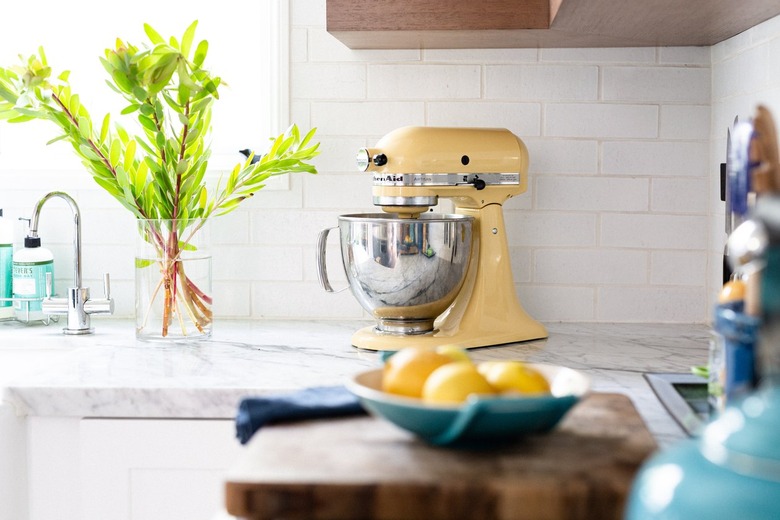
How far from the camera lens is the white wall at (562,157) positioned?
2104 mm

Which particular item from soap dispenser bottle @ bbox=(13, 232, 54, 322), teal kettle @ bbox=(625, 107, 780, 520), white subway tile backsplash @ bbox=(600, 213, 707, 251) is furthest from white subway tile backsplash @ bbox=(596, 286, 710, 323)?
teal kettle @ bbox=(625, 107, 780, 520)

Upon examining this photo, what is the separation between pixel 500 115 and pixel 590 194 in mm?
265

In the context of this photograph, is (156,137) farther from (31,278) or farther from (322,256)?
(31,278)

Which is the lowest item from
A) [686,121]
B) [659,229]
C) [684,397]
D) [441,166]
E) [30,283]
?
[684,397]

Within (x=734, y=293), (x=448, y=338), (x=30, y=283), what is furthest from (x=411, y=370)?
(x=30, y=283)

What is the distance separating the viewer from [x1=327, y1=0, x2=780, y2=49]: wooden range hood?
1.67 meters

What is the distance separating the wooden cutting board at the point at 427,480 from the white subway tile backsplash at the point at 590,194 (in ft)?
3.72

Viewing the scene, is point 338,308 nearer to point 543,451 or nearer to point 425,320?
point 425,320

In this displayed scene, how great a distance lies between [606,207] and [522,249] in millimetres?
207

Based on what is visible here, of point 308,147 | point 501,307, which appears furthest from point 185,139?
point 501,307

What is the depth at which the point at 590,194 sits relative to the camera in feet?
6.97

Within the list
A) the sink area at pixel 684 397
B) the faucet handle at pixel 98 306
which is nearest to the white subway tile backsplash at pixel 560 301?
the sink area at pixel 684 397

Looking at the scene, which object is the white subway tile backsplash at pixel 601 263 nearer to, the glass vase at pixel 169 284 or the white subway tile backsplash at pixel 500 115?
the white subway tile backsplash at pixel 500 115

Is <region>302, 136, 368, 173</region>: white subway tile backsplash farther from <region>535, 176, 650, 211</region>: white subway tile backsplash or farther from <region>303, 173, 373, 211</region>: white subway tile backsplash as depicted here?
<region>535, 176, 650, 211</region>: white subway tile backsplash
